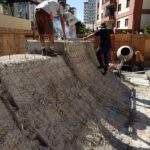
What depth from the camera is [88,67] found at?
7176 millimetres

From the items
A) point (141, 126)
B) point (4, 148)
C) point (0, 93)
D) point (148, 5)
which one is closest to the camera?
point (4, 148)

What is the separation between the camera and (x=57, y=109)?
154 inches

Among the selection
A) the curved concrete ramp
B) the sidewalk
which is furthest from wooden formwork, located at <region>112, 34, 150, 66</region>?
the curved concrete ramp

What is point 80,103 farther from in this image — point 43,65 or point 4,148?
point 4,148

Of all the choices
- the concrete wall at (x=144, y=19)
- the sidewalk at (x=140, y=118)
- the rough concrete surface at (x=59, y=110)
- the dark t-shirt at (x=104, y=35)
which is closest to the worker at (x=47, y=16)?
the rough concrete surface at (x=59, y=110)

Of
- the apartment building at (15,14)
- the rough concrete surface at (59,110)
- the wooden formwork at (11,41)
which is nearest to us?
the rough concrete surface at (59,110)

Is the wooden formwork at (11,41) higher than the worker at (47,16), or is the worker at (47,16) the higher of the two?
the worker at (47,16)

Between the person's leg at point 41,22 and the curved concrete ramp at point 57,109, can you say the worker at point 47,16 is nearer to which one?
the person's leg at point 41,22

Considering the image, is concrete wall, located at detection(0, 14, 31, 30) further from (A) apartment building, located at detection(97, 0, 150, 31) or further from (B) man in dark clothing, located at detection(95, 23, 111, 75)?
(A) apartment building, located at detection(97, 0, 150, 31)

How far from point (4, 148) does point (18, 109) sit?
0.73 m

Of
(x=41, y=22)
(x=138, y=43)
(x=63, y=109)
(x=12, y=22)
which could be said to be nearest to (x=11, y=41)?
(x=41, y=22)

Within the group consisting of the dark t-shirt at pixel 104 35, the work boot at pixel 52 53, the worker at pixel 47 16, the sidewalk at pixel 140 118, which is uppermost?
the worker at pixel 47 16

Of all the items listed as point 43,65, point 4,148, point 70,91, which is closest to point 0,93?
point 4,148

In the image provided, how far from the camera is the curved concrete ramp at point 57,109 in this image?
9.64 feet
